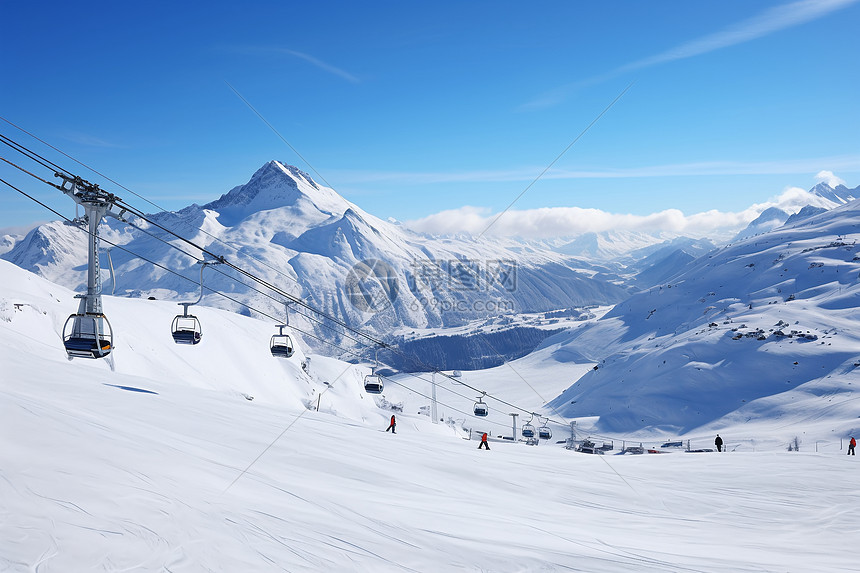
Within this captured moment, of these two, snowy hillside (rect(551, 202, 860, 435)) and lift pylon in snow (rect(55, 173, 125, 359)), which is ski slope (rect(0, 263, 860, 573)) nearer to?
lift pylon in snow (rect(55, 173, 125, 359))

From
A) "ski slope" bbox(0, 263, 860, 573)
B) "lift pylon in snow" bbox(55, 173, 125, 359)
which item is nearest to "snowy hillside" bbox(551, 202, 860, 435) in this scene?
"ski slope" bbox(0, 263, 860, 573)

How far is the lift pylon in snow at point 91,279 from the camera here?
11656 millimetres

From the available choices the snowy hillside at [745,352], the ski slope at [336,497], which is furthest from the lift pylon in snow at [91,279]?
the snowy hillside at [745,352]

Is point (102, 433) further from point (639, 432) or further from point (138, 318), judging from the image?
point (639, 432)

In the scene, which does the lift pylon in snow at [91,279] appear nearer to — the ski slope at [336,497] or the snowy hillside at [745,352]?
the ski slope at [336,497]

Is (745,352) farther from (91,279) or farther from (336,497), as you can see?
(91,279)

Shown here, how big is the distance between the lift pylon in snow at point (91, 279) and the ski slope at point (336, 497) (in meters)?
1.40

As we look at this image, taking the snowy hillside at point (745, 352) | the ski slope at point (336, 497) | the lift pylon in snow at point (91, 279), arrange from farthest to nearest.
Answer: the snowy hillside at point (745, 352), the lift pylon in snow at point (91, 279), the ski slope at point (336, 497)

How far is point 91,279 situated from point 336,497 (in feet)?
24.4

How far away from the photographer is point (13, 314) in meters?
28.7

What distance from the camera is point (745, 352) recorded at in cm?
6819

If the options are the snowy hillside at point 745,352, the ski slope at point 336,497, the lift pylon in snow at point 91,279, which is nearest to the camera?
the ski slope at point 336,497

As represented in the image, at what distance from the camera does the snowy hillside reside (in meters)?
56.7

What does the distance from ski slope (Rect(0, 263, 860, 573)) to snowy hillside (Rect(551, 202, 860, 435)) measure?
1368 inches
